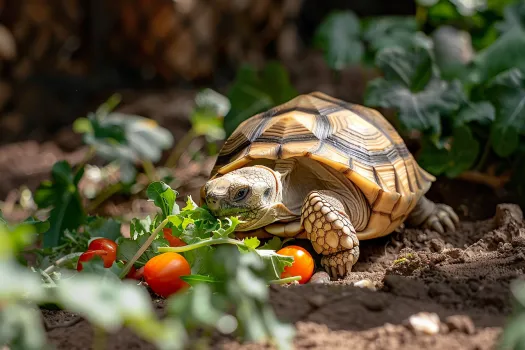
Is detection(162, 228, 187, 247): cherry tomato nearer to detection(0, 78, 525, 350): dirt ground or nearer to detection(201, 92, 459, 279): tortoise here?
detection(201, 92, 459, 279): tortoise

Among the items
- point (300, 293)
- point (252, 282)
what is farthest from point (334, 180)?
point (252, 282)

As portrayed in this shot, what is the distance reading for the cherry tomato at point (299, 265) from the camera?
2.65 metres

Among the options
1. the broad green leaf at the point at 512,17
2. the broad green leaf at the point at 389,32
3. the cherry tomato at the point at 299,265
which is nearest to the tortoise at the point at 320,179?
the cherry tomato at the point at 299,265

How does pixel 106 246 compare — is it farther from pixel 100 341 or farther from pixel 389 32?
pixel 389 32

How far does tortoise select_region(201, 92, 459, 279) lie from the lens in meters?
2.74

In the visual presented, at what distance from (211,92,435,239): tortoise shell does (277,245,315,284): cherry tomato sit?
37 cm

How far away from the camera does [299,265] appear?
2664 mm

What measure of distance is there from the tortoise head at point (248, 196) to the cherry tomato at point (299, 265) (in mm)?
183

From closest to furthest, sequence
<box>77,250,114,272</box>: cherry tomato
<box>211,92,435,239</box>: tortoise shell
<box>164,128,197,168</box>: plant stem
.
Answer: <box>77,250,114,272</box>: cherry tomato, <box>211,92,435,239</box>: tortoise shell, <box>164,128,197,168</box>: plant stem

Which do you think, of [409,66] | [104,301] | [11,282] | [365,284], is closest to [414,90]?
[409,66]

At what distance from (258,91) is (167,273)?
2281 millimetres

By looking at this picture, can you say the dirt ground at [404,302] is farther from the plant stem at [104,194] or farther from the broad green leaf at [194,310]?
the plant stem at [104,194]

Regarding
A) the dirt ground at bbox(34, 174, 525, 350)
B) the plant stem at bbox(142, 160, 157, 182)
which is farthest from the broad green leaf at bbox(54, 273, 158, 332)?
the plant stem at bbox(142, 160, 157, 182)

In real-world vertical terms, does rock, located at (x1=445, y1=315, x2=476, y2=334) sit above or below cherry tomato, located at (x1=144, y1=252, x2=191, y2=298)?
above
